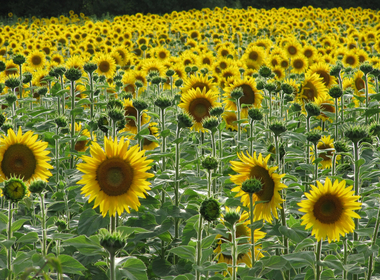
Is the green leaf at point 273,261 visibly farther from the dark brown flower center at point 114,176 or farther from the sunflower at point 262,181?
the dark brown flower center at point 114,176

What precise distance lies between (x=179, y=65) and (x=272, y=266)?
15.8ft

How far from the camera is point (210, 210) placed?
1903 mm

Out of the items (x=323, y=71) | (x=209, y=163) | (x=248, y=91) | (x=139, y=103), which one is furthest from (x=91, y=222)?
(x=323, y=71)

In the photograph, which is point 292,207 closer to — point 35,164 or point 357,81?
point 35,164

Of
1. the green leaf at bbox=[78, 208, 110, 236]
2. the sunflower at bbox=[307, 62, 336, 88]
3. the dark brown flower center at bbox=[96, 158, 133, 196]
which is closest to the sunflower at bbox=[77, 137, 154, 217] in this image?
the dark brown flower center at bbox=[96, 158, 133, 196]

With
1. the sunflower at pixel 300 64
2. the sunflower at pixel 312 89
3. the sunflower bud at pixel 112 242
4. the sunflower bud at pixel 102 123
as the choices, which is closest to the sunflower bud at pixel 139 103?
the sunflower bud at pixel 102 123

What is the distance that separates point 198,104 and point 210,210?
7.26ft

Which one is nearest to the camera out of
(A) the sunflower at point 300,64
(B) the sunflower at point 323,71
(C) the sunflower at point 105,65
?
(B) the sunflower at point 323,71

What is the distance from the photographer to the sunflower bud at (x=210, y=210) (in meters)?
1.90

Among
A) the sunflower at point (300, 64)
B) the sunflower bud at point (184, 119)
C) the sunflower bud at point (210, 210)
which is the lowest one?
the sunflower bud at point (210, 210)

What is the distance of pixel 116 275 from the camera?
1786 millimetres

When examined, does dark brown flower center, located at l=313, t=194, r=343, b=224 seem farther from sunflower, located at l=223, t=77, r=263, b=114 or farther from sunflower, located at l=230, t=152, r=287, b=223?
sunflower, located at l=223, t=77, r=263, b=114

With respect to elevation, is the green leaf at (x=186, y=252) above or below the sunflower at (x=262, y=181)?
below

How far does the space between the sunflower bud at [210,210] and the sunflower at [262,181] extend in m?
0.51
